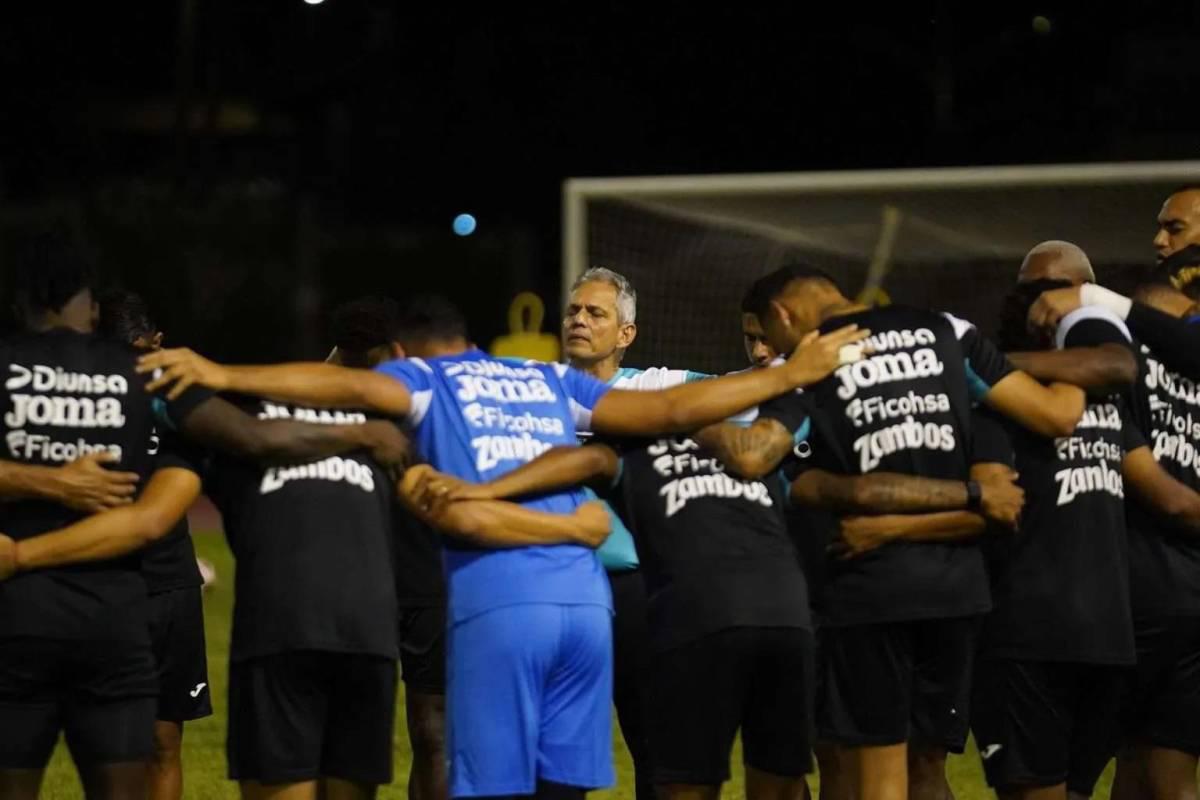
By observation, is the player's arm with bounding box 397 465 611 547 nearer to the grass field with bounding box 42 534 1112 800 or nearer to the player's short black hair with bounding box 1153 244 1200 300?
the player's short black hair with bounding box 1153 244 1200 300

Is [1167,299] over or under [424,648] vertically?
over

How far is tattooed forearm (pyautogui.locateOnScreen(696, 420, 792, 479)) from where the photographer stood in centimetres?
695

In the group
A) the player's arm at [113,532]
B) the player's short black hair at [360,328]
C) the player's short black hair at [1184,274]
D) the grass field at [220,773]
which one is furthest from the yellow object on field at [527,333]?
the player's arm at [113,532]

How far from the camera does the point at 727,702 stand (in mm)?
6879

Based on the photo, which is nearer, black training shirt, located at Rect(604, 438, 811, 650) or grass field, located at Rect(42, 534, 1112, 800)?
black training shirt, located at Rect(604, 438, 811, 650)

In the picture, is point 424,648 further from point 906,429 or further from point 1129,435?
point 1129,435

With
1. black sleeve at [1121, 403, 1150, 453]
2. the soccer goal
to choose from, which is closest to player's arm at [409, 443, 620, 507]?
black sleeve at [1121, 403, 1150, 453]

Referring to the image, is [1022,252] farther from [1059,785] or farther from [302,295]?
[302,295]

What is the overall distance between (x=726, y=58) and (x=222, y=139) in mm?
15106

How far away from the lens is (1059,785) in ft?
24.3

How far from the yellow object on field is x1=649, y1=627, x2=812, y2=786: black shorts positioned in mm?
6401

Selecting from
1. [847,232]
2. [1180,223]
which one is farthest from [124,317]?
[847,232]

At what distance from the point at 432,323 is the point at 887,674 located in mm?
2006

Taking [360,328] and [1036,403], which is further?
[360,328]
